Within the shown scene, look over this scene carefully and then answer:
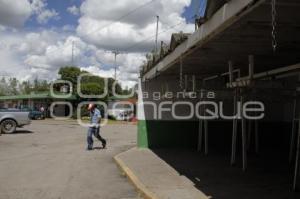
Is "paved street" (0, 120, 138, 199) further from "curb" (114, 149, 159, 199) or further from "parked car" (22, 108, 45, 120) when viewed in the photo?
"parked car" (22, 108, 45, 120)

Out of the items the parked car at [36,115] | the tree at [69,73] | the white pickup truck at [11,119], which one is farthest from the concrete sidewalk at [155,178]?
the tree at [69,73]

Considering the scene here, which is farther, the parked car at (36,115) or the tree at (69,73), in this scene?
the tree at (69,73)

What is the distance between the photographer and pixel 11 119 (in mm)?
27266

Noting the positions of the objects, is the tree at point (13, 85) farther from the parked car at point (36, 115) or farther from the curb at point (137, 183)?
the curb at point (137, 183)

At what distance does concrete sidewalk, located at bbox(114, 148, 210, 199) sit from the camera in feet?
29.1

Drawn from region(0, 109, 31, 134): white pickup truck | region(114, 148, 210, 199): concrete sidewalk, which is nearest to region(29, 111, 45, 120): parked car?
region(0, 109, 31, 134): white pickup truck

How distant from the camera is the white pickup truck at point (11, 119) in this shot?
26984 mm

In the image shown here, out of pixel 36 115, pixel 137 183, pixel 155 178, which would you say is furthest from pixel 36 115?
pixel 137 183

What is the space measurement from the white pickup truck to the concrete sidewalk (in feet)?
45.3

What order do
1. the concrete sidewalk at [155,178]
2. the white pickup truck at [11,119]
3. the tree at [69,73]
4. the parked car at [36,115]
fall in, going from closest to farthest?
the concrete sidewalk at [155,178]
the white pickup truck at [11,119]
the parked car at [36,115]
the tree at [69,73]

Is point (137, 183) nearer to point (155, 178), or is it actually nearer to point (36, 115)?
point (155, 178)

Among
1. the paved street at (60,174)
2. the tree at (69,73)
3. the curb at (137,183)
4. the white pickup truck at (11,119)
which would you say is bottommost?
the paved street at (60,174)

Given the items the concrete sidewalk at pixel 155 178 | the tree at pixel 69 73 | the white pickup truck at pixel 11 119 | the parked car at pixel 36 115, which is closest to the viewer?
the concrete sidewalk at pixel 155 178

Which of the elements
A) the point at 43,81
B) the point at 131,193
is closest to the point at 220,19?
the point at 131,193
